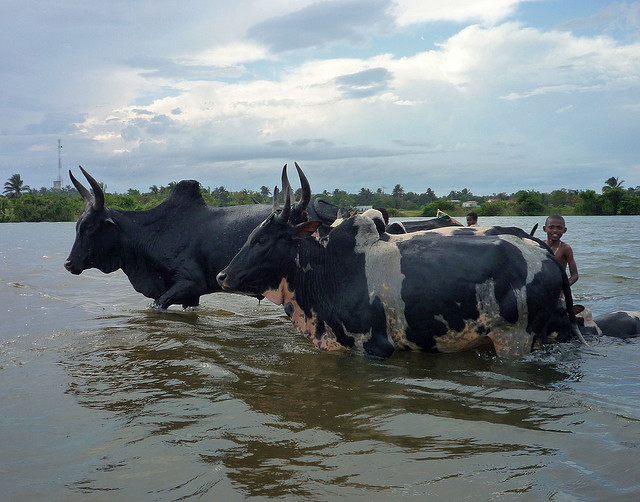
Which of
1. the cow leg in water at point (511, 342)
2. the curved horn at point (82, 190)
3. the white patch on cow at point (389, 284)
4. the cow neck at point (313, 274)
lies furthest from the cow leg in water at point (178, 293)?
the cow leg in water at point (511, 342)

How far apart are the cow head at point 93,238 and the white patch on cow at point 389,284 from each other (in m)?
3.88

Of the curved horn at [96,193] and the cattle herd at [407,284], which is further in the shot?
the curved horn at [96,193]

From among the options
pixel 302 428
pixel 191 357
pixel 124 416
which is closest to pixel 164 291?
pixel 191 357

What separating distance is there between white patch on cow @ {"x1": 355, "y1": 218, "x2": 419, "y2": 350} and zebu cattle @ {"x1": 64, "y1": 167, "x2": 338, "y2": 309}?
75.3 inches

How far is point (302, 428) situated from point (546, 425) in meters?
1.47

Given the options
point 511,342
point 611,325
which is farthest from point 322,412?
point 611,325

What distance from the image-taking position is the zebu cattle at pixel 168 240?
7445 mm

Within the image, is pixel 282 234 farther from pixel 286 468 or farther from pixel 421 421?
pixel 286 468

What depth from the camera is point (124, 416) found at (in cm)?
401

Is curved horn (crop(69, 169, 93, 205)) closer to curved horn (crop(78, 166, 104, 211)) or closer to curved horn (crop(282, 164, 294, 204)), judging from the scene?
curved horn (crop(78, 166, 104, 211))

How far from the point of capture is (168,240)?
7.73 metres

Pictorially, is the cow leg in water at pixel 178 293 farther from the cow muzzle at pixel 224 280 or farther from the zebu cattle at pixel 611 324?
the zebu cattle at pixel 611 324

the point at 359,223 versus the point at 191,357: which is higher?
the point at 359,223

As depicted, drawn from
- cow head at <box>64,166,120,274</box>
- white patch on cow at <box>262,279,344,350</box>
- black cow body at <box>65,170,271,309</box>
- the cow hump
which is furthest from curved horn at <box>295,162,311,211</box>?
cow head at <box>64,166,120,274</box>
